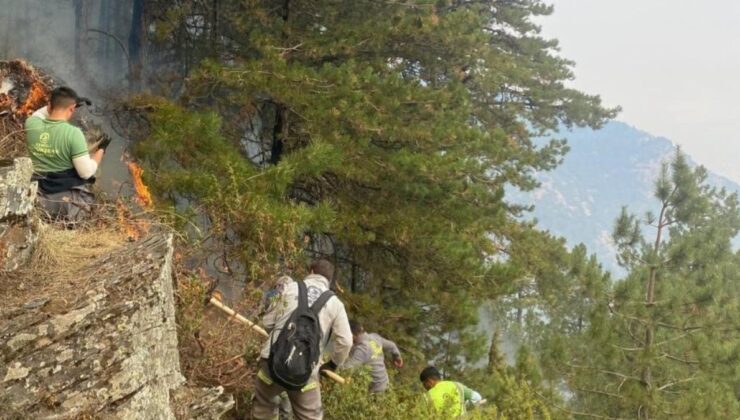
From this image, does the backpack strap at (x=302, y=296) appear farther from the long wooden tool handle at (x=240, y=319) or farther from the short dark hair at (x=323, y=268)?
the long wooden tool handle at (x=240, y=319)

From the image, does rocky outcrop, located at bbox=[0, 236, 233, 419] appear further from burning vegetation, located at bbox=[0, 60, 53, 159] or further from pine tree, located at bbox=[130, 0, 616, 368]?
burning vegetation, located at bbox=[0, 60, 53, 159]

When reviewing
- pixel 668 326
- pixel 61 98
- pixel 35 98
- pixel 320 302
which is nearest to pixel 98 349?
pixel 320 302

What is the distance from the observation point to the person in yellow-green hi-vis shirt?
6.36 m

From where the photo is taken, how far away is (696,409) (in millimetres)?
11211

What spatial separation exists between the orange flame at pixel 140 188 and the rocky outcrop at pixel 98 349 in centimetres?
272

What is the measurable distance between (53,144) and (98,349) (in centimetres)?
226

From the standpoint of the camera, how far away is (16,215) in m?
5.31

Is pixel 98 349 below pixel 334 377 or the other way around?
the other way around

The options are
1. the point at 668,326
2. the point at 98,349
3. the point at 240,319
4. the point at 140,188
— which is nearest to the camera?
the point at 98,349

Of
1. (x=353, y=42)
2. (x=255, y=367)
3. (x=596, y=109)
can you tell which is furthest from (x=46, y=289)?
(x=596, y=109)

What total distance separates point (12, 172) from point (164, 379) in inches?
74.8

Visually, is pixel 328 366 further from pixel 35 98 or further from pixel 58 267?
pixel 35 98

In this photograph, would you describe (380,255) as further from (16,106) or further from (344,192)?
(16,106)

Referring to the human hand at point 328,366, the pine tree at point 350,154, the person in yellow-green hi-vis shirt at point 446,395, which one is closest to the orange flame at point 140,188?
the pine tree at point 350,154
